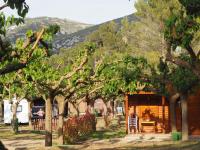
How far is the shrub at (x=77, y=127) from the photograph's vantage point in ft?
93.6

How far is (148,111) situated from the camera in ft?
112

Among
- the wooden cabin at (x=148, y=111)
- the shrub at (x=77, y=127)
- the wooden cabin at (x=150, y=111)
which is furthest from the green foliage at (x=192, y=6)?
the wooden cabin at (x=148, y=111)

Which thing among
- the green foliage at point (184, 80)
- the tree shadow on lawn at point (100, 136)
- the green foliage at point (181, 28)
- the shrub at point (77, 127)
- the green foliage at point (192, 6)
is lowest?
the tree shadow on lawn at point (100, 136)

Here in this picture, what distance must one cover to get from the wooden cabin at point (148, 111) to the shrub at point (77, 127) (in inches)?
142

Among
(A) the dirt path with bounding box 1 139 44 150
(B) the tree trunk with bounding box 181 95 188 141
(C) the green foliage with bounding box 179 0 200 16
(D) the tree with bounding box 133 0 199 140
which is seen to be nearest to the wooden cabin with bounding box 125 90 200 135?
(D) the tree with bounding box 133 0 199 140

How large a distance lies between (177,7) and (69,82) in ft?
68.8

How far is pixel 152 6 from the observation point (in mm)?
47844

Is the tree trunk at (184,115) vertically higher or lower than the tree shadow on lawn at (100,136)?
higher

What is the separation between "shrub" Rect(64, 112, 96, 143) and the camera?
93.6 feet

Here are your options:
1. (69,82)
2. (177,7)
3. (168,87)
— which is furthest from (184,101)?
(177,7)

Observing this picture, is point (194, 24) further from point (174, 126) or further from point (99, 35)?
point (99, 35)

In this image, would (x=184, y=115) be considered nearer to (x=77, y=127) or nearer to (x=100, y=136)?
(x=77, y=127)

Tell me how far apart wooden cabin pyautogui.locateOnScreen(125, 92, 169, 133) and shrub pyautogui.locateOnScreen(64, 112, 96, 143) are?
3.61 metres

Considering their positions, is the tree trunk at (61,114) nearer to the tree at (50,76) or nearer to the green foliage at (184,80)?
the tree at (50,76)
